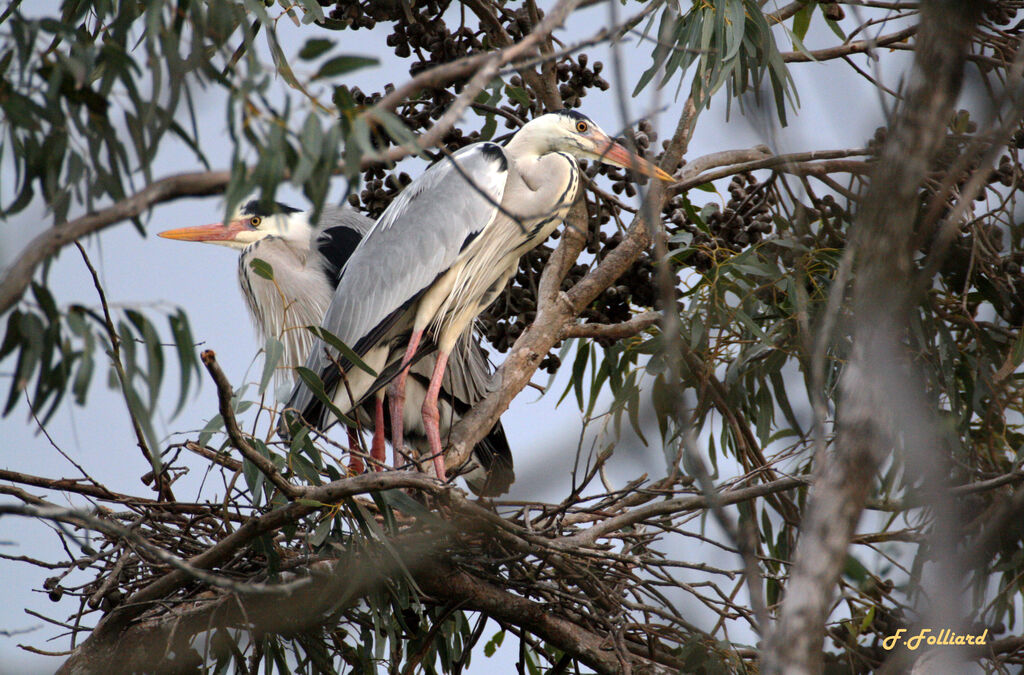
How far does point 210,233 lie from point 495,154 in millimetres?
1020

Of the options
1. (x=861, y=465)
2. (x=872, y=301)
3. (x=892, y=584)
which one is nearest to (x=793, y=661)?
(x=861, y=465)

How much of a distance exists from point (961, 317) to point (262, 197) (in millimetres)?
1783

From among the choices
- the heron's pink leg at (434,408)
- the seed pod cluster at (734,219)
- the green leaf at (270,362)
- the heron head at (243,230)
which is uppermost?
the heron head at (243,230)

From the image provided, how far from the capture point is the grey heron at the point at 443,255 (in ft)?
7.58

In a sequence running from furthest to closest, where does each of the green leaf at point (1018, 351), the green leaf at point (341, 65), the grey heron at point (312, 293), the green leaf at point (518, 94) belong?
the grey heron at point (312, 293)
the green leaf at point (518, 94)
the green leaf at point (1018, 351)
the green leaf at point (341, 65)

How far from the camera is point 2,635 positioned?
1261 millimetres

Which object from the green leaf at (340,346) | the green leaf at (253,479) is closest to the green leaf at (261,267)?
the green leaf at (340,346)

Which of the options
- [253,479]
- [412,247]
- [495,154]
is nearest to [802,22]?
[495,154]

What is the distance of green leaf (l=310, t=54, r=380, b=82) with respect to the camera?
94 cm

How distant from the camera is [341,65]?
0.95 meters

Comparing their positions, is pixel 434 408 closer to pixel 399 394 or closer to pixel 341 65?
pixel 399 394

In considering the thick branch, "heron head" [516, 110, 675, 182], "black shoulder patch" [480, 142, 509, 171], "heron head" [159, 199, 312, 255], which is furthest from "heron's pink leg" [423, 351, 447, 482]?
the thick branch

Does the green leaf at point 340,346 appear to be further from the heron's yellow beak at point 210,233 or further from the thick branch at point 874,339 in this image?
the heron's yellow beak at point 210,233

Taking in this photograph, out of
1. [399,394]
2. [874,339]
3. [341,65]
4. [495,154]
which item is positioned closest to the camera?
[874,339]
